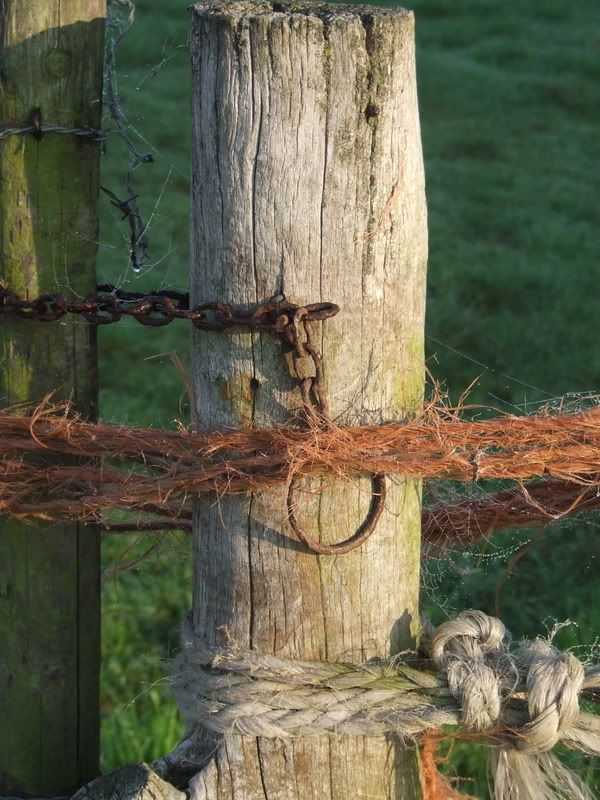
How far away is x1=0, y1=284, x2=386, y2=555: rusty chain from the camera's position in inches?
62.5

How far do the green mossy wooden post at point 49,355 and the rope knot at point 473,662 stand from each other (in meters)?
0.69

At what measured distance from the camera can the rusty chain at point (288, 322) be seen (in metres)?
1.59

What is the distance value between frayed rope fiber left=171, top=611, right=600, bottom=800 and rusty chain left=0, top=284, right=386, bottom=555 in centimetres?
22

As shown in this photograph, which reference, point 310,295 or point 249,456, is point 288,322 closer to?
point 310,295

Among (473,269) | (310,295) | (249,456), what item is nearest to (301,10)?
(310,295)

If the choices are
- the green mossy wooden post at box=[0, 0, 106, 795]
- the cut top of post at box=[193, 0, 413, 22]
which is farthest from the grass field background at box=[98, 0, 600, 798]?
the cut top of post at box=[193, 0, 413, 22]

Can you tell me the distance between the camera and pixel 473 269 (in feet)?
21.9

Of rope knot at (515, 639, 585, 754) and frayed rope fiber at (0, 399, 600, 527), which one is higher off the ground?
frayed rope fiber at (0, 399, 600, 527)

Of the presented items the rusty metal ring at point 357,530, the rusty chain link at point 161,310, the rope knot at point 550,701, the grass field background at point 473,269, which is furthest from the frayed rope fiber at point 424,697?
the rusty chain link at point 161,310

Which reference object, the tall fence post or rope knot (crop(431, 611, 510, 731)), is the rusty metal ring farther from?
rope knot (crop(431, 611, 510, 731))

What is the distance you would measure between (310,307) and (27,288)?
578 mm

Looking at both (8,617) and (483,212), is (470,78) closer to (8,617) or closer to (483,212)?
(483,212)

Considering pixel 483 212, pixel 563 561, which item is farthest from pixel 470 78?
pixel 563 561

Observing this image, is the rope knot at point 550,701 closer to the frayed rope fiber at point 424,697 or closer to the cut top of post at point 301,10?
the frayed rope fiber at point 424,697
